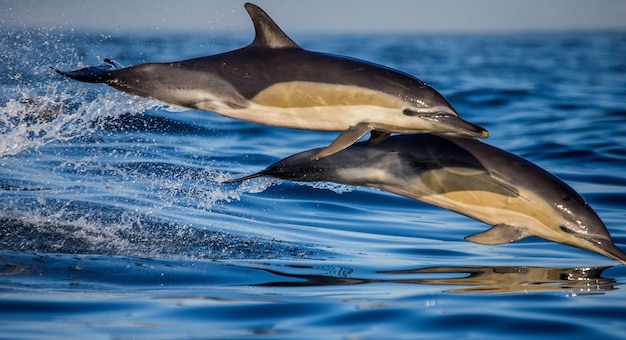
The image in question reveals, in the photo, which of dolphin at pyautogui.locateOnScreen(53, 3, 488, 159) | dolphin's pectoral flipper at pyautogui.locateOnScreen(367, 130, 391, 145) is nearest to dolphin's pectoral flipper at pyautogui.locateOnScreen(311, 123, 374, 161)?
dolphin at pyautogui.locateOnScreen(53, 3, 488, 159)

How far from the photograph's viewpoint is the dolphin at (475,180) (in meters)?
7.06

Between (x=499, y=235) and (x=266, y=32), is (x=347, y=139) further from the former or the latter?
(x=499, y=235)

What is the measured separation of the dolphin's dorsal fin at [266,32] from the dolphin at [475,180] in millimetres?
1033

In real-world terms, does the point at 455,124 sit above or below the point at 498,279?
above

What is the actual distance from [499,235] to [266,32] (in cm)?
232

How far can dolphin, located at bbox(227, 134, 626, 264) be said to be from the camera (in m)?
7.06

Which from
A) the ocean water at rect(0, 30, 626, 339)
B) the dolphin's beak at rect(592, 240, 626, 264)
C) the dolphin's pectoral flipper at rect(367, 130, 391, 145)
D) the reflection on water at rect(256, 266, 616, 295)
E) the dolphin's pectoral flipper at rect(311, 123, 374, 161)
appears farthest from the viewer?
the dolphin's beak at rect(592, 240, 626, 264)

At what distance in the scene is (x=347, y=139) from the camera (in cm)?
631

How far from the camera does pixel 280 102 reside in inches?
249

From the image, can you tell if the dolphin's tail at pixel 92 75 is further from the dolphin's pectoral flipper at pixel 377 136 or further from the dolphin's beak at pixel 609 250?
the dolphin's beak at pixel 609 250

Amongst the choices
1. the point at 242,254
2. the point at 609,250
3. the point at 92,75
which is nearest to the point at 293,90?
the point at 92,75

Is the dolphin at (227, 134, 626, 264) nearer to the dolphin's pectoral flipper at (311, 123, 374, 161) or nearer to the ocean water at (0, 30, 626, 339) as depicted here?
the ocean water at (0, 30, 626, 339)

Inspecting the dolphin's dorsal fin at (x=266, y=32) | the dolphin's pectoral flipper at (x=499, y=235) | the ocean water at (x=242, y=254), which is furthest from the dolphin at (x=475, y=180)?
the dolphin's dorsal fin at (x=266, y=32)

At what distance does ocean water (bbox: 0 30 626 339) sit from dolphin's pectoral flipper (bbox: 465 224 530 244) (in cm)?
27
